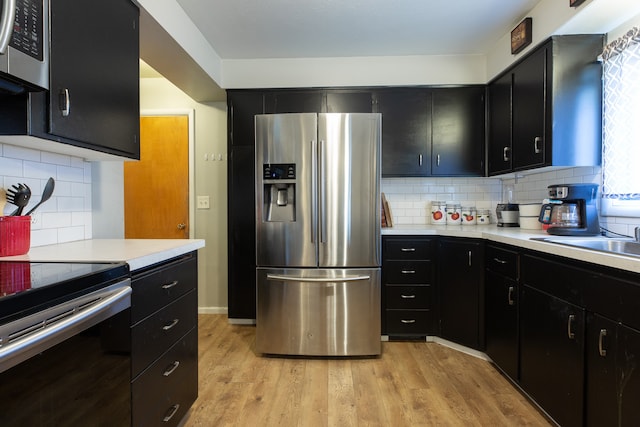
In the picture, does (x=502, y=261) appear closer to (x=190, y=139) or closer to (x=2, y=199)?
(x=2, y=199)

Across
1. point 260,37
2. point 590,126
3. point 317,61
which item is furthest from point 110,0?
point 590,126

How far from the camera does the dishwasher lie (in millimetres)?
774

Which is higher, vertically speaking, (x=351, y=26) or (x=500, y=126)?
(x=351, y=26)

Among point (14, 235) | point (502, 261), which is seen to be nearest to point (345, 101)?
point (502, 261)

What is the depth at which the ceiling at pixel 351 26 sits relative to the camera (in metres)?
2.28

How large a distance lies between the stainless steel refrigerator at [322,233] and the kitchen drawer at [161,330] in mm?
833

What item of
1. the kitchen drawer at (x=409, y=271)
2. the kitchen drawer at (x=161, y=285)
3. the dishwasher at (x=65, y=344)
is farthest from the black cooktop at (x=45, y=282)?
the kitchen drawer at (x=409, y=271)

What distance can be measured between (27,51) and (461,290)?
8.78 ft

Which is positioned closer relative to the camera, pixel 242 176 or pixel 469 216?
pixel 242 176

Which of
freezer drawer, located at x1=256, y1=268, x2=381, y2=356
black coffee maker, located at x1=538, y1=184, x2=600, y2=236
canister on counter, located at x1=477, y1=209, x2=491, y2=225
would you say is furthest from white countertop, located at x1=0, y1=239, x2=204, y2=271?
canister on counter, located at x1=477, y1=209, x2=491, y2=225

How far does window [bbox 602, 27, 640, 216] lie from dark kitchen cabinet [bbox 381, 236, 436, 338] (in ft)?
3.75

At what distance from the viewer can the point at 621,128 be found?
6.70 feet

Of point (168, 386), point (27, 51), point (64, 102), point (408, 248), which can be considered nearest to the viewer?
point (27, 51)

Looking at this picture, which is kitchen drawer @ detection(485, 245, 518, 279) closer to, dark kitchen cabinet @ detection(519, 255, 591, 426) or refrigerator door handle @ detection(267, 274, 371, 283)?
dark kitchen cabinet @ detection(519, 255, 591, 426)
